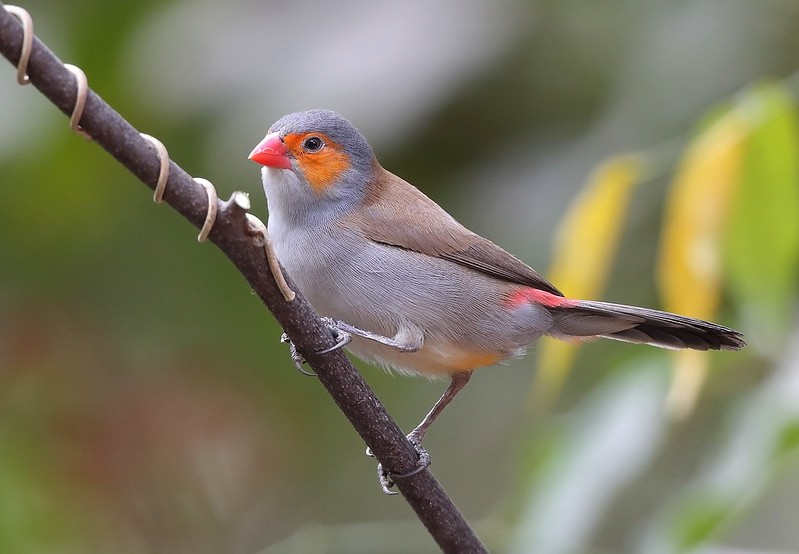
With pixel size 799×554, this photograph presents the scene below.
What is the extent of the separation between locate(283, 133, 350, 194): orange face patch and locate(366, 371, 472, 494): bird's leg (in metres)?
0.69

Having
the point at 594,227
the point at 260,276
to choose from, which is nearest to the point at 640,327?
the point at 594,227

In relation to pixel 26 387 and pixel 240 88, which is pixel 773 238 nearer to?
pixel 240 88

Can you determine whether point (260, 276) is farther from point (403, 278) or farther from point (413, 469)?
point (403, 278)

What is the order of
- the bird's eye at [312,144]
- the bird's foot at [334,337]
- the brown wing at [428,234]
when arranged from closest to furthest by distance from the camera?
the bird's foot at [334,337], the brown wing at [428,234], the bird's eye at [312,144]

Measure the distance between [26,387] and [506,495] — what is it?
2.46 metres

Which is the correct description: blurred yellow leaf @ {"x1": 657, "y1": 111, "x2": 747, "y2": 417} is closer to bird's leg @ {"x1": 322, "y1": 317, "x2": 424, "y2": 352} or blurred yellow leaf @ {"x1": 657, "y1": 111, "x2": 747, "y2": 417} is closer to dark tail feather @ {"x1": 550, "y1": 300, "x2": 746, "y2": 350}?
dark tail feather @ {"x1": 550, "y1": 300, "x2": 746, "y2": 350}

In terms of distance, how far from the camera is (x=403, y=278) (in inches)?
120

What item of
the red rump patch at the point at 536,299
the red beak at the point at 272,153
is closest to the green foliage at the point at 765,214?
the red rump patch at the point at 536,299

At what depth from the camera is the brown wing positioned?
3.15 m

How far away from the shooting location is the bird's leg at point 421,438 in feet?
8.65

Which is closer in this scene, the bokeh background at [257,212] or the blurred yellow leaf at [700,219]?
the blurred yellow leaf at [700,219]

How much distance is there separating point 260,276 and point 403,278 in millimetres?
946

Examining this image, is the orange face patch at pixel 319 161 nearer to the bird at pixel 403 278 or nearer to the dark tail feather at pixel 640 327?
the bird at pixel 403 278

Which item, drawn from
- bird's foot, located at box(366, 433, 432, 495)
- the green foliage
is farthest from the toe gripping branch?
the green foliage
